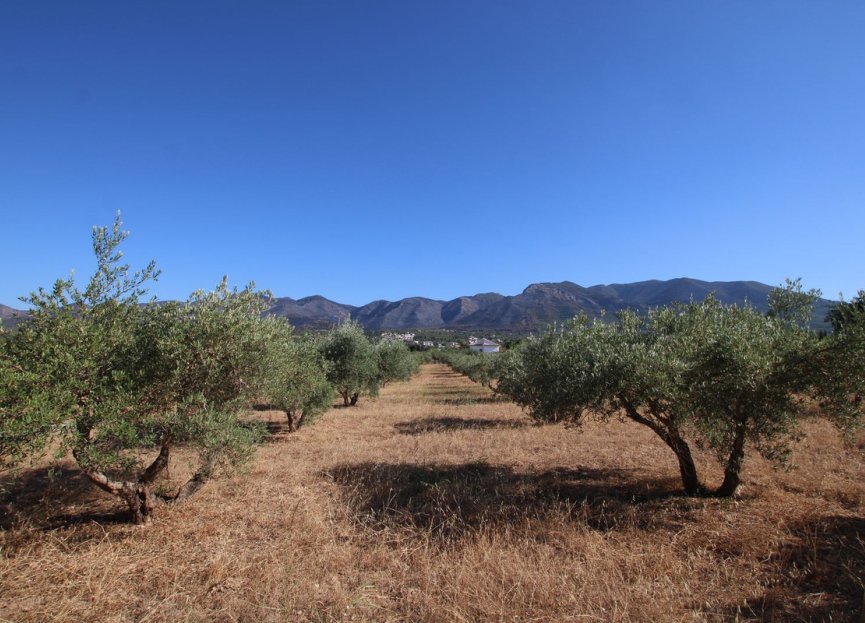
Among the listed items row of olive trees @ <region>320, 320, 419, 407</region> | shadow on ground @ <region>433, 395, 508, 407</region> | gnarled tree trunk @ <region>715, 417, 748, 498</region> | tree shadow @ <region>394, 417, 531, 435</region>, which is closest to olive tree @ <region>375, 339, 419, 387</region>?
shadow on ground @ <region>433, 395, 508, 407</region>

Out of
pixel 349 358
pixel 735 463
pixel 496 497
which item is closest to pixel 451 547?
pixel 496 497

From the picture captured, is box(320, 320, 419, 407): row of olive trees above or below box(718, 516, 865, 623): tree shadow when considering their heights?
above

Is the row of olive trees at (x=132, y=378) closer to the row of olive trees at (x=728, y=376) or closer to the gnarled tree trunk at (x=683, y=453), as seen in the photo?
the row of olive trees at (x=728, y=376)

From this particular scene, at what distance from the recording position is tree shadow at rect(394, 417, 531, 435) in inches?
855

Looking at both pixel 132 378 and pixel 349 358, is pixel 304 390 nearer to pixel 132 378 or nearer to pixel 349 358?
pixel 349 358

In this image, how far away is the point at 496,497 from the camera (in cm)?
1079

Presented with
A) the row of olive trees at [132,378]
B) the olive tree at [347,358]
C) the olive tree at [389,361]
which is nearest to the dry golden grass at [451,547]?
the row of olive trees at [132,378]

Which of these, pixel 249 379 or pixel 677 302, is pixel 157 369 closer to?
pixel 249 379

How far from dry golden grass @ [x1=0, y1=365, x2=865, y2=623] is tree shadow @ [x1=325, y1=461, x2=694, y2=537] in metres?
0.07

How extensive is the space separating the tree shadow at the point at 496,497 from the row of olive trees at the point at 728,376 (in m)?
1.73

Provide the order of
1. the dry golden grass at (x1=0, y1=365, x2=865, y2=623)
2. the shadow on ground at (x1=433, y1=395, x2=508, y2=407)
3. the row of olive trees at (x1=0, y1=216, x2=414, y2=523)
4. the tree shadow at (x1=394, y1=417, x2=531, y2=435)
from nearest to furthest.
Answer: the dry golden grass at (x1=0, y1=365, x2=865, y2=623) < the row of olive trees at (x1=0, y1=216, x2=414, y2=523) < the tree shadow at (x1=394, y1=417, x2=531, y2=435) < the shadow on ground at (x1=433, y1=395, x2=508, y2=407)

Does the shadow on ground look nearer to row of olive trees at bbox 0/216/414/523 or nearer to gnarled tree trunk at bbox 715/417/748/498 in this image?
gnarled tree trunk at bbox 715/417/748/498

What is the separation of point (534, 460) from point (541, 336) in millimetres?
4585

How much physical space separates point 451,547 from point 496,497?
11.1 ft
